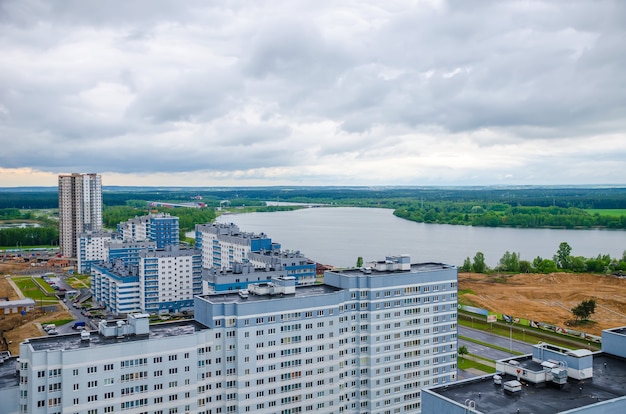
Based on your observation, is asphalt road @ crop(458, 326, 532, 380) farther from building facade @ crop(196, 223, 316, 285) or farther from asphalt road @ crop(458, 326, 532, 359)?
building facade @ crop(196, 223, 316, 285)

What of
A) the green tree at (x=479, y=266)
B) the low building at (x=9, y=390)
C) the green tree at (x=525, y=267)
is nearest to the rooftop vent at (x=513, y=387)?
the low building at (x=9, y=390)

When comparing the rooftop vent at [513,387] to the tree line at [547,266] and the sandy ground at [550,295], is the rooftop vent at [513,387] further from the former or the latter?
the tree line at [547,266]

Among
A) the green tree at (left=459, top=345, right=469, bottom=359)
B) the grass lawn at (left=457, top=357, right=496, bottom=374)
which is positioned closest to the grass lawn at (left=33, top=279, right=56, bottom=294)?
the green tree at (left=459, top=345, right=469, bottom=359)

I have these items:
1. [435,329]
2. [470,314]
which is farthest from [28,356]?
[470,314]

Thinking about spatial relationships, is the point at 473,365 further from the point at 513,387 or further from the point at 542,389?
the point at 513,387

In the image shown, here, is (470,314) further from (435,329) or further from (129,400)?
(129,400)
